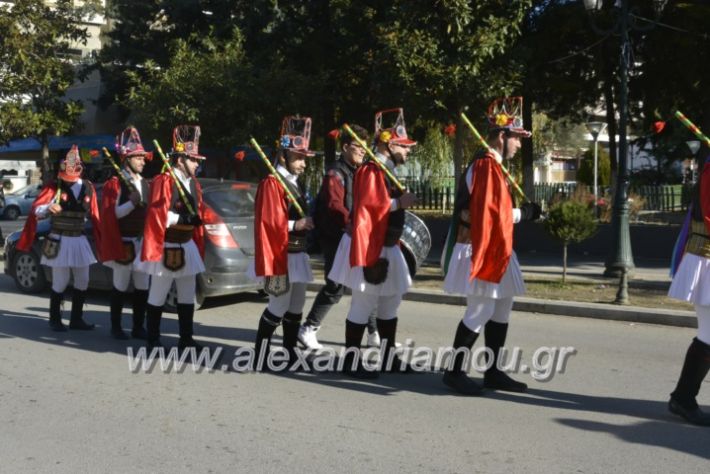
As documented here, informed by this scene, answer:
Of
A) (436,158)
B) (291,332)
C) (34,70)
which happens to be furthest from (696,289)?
(436,158)

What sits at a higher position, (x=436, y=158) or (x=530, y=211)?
(x=436, y=158)

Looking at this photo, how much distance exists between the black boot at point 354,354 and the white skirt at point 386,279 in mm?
370

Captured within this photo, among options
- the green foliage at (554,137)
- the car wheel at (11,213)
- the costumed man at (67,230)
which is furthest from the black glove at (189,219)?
the car wheel at (11,213)

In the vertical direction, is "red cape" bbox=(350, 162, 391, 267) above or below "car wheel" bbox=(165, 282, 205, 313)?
above

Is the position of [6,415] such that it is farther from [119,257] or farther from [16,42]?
[16,42]

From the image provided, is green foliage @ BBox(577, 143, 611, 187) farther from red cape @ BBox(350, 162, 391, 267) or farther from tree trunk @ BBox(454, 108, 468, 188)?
red cape @ BBox(350, 162, 391, 267)

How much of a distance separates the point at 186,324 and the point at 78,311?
1.82m

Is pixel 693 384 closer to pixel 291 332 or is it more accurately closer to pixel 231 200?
pixel 291 332

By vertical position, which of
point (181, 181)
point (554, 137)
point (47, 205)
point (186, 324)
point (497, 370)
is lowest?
point (497, 370)

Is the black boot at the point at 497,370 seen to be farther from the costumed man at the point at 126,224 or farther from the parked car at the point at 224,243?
the parked car at the point at 224,243

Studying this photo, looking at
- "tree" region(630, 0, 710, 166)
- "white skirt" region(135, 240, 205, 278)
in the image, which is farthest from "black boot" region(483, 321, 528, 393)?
"tree" region(630, 0, 710, 166)

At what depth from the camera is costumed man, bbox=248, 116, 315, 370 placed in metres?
6.89

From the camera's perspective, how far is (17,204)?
113 feet

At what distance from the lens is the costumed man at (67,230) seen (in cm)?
898
